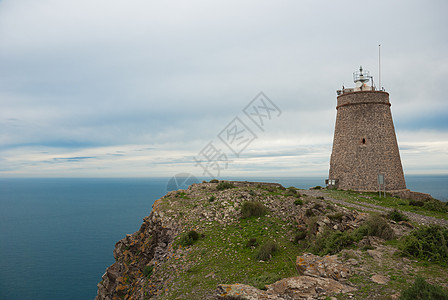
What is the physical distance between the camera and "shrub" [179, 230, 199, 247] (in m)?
16.5

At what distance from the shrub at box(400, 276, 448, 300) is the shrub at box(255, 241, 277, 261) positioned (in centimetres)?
769

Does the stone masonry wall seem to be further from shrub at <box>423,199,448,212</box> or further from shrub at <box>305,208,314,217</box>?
shrub at <box>305,208,314,217</box>

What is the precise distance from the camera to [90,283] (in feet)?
185

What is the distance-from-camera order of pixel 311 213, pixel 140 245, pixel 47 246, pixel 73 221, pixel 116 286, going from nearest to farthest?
1. pixel 311 213
2. pixel 116 286
3. pixel 140 245
4. pixel 47 246
5. pixel 73 221

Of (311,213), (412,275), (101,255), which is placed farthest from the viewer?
(101,255)

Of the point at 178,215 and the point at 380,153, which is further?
the point at 380,153

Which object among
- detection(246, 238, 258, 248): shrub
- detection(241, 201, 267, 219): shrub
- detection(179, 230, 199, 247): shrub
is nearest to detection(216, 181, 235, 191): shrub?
detection(241, 201, 267, 219): shrub

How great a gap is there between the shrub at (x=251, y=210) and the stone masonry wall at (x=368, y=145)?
17380 mm

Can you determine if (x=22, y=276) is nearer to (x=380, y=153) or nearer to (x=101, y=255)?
(x=101, y=255)

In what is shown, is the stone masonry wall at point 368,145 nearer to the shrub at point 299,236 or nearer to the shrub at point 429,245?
the shrub at point 299,236

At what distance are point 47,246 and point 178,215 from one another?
9146 centimetres

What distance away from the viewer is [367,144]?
30641 millimetres

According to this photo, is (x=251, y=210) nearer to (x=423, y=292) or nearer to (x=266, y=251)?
(x=266, y=251)

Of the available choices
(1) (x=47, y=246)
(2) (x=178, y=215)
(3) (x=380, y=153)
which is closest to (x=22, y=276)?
(1) (x=47, y=246)
